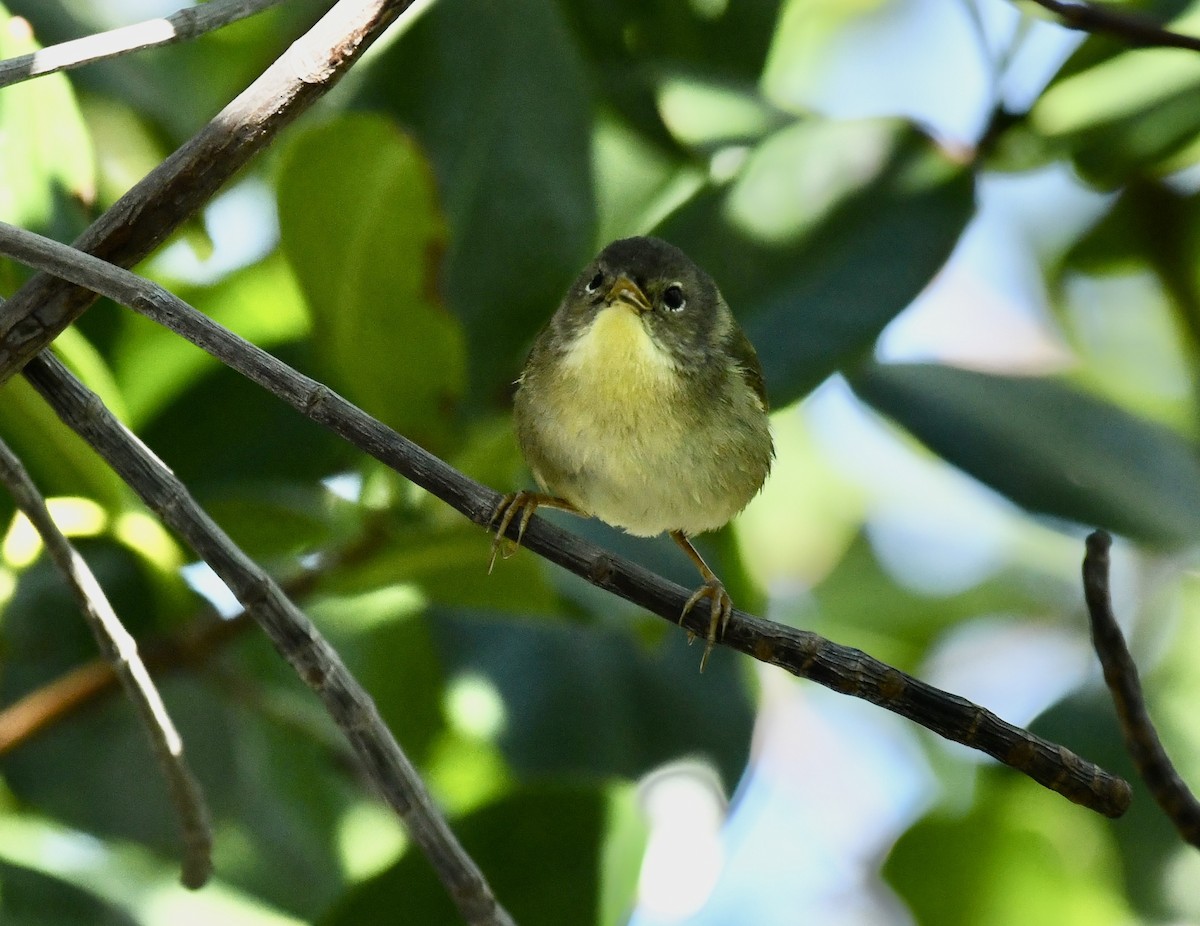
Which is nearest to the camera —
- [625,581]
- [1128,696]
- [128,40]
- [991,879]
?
[128,40]

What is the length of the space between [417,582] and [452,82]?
2.12 feet

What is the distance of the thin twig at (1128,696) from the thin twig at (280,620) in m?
0.61

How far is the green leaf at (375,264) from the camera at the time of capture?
149 centimetres

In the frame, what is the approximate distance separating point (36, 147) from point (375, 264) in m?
0.37

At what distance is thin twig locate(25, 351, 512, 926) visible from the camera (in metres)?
0.96

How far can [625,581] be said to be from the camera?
1.04 meters

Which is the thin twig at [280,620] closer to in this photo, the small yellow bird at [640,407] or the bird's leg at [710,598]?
the bird's leg at [710,598]

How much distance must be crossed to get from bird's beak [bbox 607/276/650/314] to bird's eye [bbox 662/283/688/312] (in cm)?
3

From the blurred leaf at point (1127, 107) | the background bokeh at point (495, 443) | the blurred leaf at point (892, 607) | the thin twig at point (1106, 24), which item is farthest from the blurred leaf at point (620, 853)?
the blurred leaf at point (1127, 107)

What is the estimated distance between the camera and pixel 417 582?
1.63m

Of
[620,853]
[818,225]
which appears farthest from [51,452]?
[818,225]

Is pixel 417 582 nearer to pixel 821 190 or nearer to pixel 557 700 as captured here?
pixel 557 700

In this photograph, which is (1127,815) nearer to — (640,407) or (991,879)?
(991,879)

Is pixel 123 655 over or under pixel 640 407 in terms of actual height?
over
